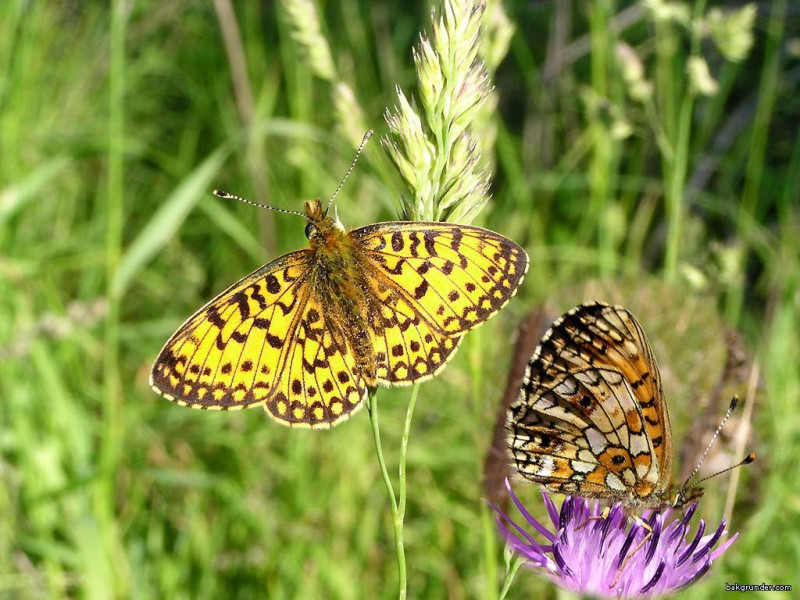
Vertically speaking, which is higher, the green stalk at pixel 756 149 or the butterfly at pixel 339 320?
the green stalk at pixel 756 149

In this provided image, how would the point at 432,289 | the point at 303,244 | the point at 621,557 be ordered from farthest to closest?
the point at 303,244 → the point at 432,289 → the point at 621,557

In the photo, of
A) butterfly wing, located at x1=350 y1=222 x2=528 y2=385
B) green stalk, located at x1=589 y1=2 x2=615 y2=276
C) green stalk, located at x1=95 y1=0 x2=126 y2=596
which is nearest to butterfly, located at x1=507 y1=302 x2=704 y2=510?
butterfly wing, located at x1=350 y1=222 x2=528 y2=385

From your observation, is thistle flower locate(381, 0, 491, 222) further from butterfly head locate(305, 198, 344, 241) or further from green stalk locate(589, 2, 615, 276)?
green stalk locate(589, 2, 615, 276)

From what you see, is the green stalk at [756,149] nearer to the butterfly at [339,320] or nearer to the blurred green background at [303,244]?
the blurred green background at [303,244]

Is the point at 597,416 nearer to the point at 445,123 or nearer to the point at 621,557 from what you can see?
the point at 621,557

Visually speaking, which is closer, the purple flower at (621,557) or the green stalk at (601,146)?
the purple flower at (621,557)

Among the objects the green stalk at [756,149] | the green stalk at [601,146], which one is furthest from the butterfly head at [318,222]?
the green stalk at [756,149]

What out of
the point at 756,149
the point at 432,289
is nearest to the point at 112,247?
the point at 432,289

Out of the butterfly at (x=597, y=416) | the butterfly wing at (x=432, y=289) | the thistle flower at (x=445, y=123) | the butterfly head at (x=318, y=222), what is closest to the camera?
the thistle flower at (x=445, y=123)

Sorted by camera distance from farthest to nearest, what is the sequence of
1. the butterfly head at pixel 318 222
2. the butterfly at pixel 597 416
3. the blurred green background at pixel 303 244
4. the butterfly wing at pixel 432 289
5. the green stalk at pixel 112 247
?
1. the blurred green background at pixel 303 244
2. the green stalk at pixel 112 247
3. the butterfly head at pixel 318 222
4. the butterfly wing at pixel 432 289
5. the butterfly at pixel 597 416
